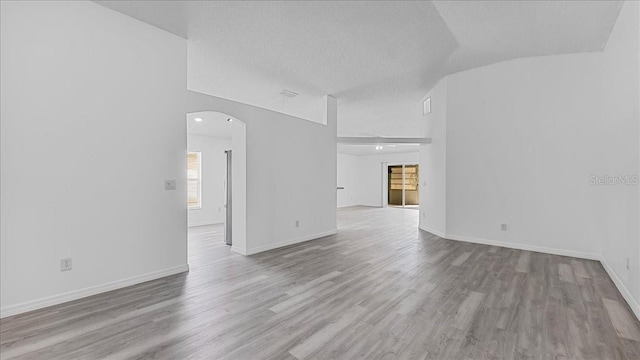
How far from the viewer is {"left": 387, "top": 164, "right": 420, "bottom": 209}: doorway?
13.3m

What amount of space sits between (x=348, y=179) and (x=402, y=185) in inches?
100

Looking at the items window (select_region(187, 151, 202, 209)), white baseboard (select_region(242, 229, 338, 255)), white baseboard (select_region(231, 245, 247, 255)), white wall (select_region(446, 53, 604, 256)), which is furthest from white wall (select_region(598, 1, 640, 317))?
window (select_region(187, 151, 202, 209))

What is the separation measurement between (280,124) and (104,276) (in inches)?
130

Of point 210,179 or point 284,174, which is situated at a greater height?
point 284,174

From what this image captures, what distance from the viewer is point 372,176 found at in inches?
552

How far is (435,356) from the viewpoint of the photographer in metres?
1.94

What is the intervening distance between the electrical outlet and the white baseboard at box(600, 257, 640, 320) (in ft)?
17.2

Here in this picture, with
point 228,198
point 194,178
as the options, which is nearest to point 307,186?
point 228,198

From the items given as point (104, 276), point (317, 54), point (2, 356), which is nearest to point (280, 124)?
point (317, 54)

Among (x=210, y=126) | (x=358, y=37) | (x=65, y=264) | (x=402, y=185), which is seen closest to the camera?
(x=65, y=264)

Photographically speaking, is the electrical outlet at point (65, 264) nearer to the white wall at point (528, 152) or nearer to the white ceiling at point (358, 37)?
the white ceiling at point (358, 37)

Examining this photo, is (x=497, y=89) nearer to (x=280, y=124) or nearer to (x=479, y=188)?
(x=479, y=188)

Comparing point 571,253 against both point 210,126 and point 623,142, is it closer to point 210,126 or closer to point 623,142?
point 623,142

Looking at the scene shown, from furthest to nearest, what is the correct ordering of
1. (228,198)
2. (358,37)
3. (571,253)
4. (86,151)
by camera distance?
1. (228,198)
2. (571,253)
3. (358,37)
4. (86,151)
